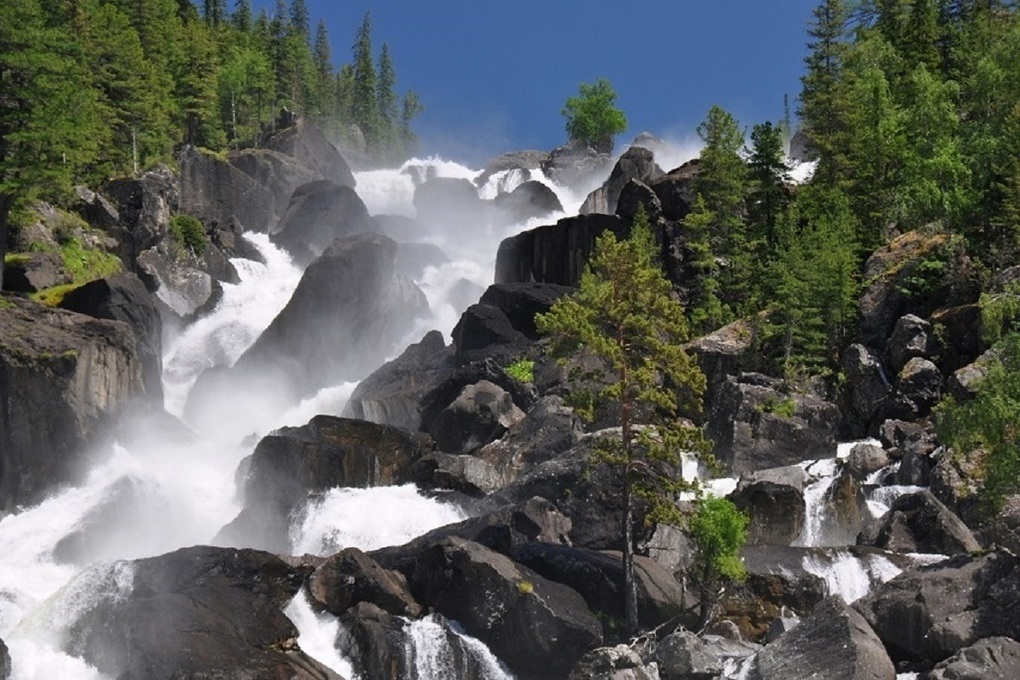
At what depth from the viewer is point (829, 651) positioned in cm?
2134

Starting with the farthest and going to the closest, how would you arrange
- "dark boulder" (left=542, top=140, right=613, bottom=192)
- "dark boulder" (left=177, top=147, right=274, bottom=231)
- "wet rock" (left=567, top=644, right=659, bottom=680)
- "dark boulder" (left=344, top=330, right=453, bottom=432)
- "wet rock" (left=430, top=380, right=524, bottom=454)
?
"dark boulder" (left=542, top=140, right=613, bottom=192) < "dark boulder" (left=177, top=147, right=274, bottom=231) < "dark boulder" (left=344, top=330, right=453, bottom=432) < "wet rock" (left=430, top=380, right=524, bottom=454) < "wet rock" (left=567, top=644, right=659, bottom=680)

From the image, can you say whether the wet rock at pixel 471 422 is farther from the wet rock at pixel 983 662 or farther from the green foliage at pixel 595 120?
the green foliage at pixel 595 120

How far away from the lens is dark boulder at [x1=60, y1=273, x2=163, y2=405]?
44.8 m

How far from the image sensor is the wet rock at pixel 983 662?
→ 2022cm

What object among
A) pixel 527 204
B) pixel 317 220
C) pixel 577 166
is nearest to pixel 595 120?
pixel 577 166

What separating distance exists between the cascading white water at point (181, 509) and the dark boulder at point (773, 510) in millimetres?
11201

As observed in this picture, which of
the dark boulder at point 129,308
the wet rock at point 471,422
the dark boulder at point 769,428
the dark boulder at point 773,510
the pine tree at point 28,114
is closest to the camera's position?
the dark boulder at point 773,510

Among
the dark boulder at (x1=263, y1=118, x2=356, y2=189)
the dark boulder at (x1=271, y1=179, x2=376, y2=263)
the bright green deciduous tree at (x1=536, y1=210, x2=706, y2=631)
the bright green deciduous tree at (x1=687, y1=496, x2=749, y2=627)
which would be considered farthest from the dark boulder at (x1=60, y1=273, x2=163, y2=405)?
the dark boulder at (x1=263, y1=118, x2=356, y2=189)

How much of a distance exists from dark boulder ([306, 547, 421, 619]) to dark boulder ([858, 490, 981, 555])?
15.2 metres

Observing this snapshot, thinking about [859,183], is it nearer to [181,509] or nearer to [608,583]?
[608,583]

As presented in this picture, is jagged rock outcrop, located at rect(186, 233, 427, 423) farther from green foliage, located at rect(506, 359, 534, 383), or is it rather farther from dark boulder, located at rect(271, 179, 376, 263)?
green foliage, located at rect(506, 359, 534, 383)

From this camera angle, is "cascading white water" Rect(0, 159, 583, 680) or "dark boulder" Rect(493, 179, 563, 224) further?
"dark boulder" Rect(493, 179, 563, 224)

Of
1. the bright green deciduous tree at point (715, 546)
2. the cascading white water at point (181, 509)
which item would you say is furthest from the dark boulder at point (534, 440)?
the bright green deciduous tree at point (715, 546)

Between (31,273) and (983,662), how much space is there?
44.7m
